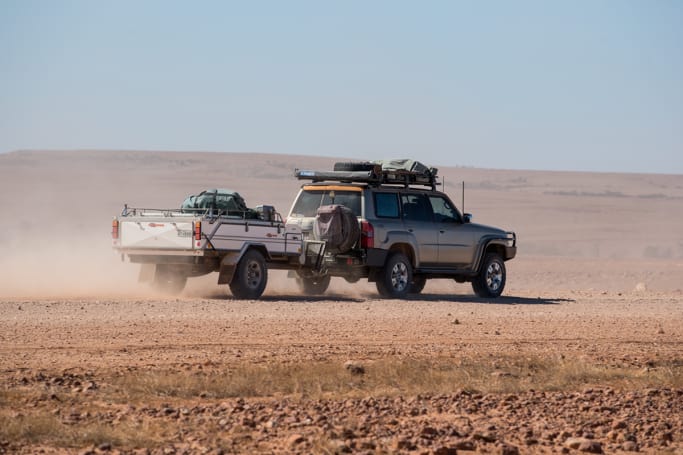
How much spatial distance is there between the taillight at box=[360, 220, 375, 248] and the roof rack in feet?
2.82

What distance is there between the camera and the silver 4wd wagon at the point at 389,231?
21.1m

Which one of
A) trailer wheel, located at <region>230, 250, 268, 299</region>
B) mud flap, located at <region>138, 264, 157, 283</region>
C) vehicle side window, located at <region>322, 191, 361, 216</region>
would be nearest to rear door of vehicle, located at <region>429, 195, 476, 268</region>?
vehicle side window, located at <region>322, 191, 361, 216</region>

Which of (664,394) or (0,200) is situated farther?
(0,200)

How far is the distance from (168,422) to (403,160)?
1391 centimetres

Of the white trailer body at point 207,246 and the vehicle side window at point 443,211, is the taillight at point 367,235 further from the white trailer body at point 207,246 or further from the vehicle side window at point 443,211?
the vehicle side window at point 443,211

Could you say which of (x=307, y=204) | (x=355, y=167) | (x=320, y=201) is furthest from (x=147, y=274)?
(x=355, y=167)

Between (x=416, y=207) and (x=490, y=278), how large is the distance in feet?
7.54

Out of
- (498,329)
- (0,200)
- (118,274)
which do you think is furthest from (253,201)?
(498,329)

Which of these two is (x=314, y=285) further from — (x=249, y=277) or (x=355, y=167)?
(x=249, y=277)

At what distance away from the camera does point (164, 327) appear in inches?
592

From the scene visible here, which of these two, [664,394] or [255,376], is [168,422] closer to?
[255,376]

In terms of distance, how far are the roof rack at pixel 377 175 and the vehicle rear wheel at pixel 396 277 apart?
4.51 feet

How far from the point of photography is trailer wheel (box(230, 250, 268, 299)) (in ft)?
65.3

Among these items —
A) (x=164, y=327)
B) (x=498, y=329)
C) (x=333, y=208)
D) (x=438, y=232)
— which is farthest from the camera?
(x=438, y=232)
